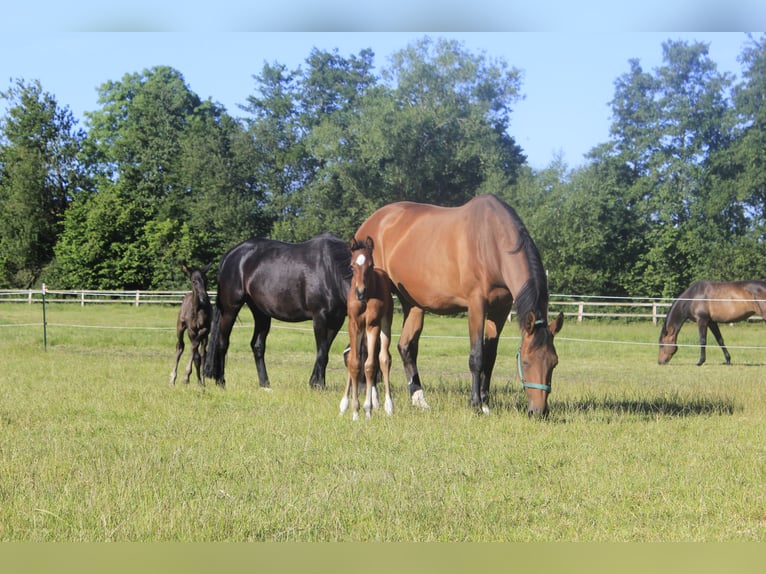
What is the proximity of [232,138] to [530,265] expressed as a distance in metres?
42.8

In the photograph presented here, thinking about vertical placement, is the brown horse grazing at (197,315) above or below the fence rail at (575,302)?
above

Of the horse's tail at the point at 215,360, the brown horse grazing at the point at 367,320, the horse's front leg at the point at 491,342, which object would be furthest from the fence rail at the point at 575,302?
the brown horse grazing at the point at 367,320

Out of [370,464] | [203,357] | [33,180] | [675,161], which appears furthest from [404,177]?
[370,464]

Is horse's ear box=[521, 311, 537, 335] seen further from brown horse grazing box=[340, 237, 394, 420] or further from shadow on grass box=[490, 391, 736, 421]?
brown horse grazing box=[340, 237, 394, 420]

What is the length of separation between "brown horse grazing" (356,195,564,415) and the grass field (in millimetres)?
549

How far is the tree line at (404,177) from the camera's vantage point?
127 feet

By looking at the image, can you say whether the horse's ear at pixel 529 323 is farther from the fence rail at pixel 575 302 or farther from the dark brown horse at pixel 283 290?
the fence rail at pixel 575 302

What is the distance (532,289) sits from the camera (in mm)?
8070

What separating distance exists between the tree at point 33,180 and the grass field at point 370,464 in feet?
115

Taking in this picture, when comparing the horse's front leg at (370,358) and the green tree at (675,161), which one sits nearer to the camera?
the horse's front leg at (370,358)

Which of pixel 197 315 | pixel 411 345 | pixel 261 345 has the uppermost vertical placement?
pixel 197 315

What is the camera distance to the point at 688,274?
3872cm

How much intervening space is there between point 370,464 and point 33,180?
143ft

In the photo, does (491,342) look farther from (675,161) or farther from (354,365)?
(675,161)
